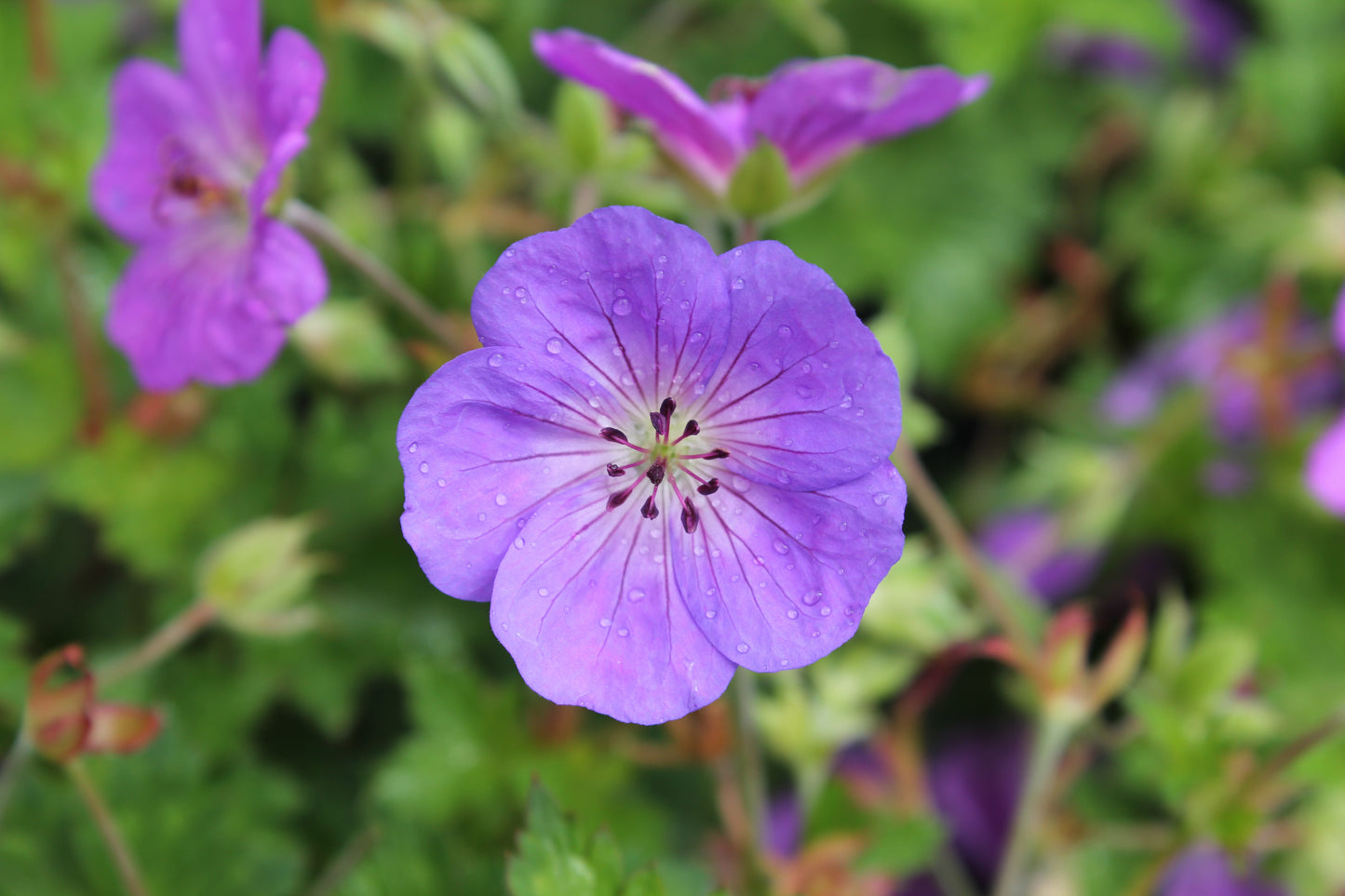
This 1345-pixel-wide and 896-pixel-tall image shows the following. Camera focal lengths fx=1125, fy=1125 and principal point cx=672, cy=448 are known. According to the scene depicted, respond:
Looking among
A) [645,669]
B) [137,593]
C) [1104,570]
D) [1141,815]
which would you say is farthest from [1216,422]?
[137,593]

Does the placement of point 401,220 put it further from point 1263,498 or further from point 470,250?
point 1263,498

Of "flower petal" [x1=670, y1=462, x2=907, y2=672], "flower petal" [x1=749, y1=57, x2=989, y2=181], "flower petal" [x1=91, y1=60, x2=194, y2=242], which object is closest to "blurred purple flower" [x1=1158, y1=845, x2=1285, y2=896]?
"flower petal" [x1=670, y1=462, x2=907, y2=672]

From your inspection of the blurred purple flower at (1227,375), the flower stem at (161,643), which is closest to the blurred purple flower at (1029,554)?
the blurred purple flower at (1227,375)

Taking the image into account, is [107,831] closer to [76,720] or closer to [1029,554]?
[76,720]

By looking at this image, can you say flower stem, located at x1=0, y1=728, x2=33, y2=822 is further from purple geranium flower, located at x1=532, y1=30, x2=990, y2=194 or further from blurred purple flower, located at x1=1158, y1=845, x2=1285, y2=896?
blurred purple flower, located at x1=1158, y1=845, x2=1285, y2=896

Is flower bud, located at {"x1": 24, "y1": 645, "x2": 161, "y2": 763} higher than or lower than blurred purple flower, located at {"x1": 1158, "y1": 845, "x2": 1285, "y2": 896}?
lower

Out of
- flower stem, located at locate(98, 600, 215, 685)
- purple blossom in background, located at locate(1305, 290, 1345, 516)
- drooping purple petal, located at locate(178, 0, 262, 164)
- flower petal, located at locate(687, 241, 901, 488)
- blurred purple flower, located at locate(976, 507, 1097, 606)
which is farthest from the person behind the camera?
blurred purple flower, located at locate(976, 507, 1097, 606)
